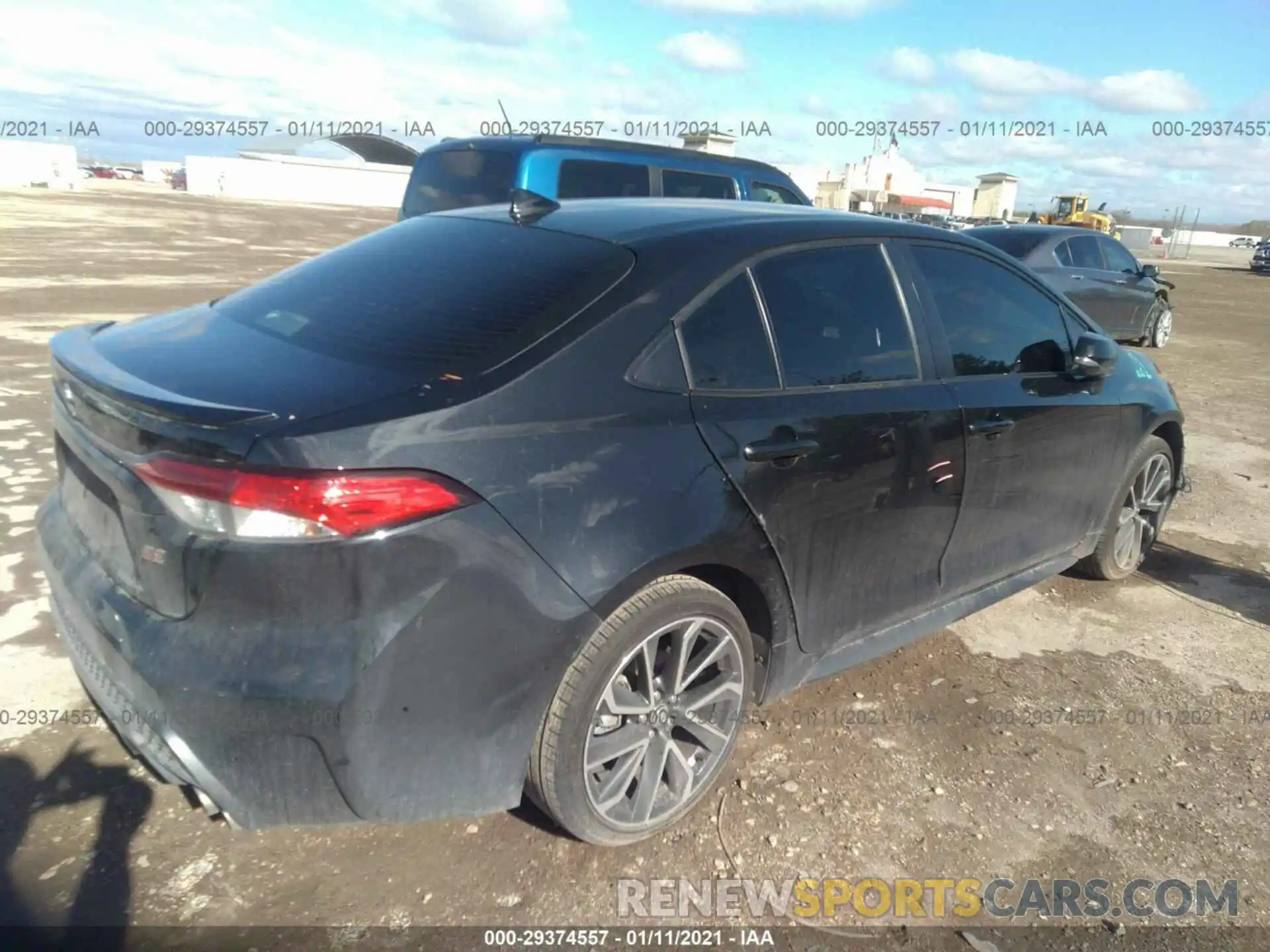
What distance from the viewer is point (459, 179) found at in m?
7.52

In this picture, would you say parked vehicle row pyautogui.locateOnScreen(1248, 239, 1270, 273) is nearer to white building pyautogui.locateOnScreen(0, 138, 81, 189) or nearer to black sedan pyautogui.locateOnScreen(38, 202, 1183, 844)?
black sedan pyautogui.locateOnScreen(38, 202, 1183, 844)

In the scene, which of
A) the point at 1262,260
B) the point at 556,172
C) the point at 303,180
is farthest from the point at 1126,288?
the point at 303,180

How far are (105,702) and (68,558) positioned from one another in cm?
45

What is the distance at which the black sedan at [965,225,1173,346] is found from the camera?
35.6 feet

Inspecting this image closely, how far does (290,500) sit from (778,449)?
52.1 inches

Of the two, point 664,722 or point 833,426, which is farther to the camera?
point 833,426

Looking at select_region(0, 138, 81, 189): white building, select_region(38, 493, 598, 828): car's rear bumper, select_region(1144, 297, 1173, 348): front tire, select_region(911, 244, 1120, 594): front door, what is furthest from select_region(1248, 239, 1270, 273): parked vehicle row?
select_region(0, 138, 81, 189): white building

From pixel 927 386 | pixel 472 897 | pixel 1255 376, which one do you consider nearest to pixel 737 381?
pixel 927 386

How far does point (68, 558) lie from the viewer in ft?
8.01

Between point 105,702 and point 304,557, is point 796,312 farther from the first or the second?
point 105,702

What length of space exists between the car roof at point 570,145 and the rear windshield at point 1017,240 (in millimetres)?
4070

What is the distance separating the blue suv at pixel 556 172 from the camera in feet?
23.6

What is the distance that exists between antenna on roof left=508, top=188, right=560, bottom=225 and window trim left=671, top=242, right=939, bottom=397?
0.72 m

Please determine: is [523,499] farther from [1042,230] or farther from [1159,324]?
[1159,324]
